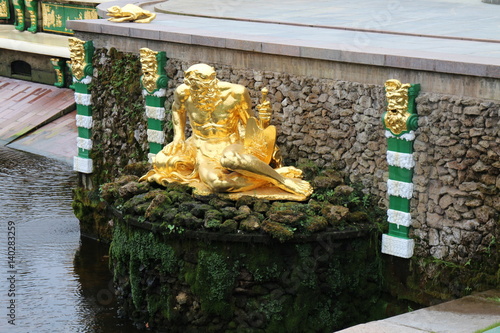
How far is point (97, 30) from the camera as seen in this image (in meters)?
14.6

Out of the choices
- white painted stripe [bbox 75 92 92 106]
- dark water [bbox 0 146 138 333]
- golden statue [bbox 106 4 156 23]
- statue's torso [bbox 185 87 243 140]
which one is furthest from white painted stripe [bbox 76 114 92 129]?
statue's torso [bbox 185 87 243 140]

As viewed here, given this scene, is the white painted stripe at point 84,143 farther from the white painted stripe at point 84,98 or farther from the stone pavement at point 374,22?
the stone pavement at point 374,22

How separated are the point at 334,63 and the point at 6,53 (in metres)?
13.5

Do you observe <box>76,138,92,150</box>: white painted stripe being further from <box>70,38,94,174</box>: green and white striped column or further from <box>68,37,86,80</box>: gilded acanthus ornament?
<box>68,37,86,80</box>: gilded acanthus ornament

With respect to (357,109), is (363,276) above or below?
below

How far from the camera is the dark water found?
12.2m

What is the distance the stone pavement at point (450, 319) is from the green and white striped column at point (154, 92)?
187 inches

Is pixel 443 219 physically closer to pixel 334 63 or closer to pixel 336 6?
pixel 334 63

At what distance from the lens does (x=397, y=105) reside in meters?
11.3

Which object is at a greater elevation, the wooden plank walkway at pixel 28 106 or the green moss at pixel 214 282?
the green moss at pixel 214 282

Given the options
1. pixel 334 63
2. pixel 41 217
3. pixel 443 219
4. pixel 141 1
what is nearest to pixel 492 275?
pixel 443 219

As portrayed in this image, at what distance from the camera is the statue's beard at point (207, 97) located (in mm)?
12209

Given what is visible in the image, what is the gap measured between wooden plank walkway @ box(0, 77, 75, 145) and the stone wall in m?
8.86

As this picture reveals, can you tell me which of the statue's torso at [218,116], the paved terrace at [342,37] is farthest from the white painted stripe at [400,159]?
the statue's torso at [218,116]
